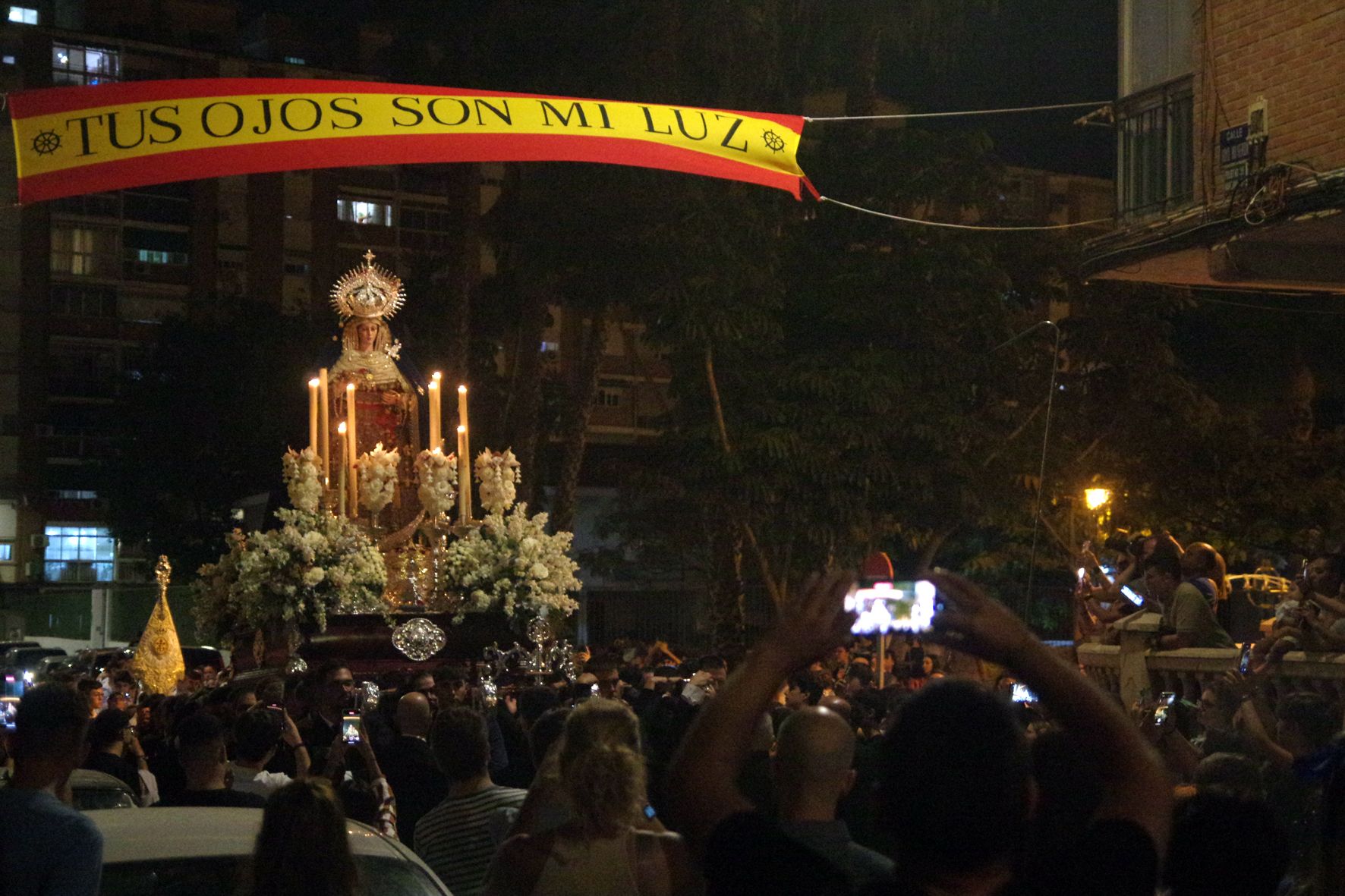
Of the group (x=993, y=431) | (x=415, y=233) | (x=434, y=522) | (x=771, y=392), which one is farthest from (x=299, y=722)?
(x=415, y=233)

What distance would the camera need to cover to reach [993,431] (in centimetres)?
2883

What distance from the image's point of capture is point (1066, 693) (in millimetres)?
2680

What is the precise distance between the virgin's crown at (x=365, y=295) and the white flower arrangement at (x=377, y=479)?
1554 mm

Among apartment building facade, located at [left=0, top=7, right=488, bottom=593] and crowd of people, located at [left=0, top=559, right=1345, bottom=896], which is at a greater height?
apartment building facade, located at [left=0, top=7, right=488, bottom=593]

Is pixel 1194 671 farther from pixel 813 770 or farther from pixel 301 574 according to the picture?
pixel 813 770

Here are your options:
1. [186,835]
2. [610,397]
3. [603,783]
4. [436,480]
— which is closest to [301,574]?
[436,480]

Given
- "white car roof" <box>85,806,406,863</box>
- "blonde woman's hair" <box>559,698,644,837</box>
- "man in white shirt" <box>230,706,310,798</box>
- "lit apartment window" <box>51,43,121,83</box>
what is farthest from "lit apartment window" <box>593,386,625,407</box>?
"blonde woman's hair" <box>559,698,644,837</box>

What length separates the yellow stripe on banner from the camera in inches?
408

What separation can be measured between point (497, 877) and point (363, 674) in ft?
31.1

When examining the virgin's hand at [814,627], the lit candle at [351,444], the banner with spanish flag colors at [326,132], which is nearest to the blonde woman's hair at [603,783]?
the virgin's hand at [814,627]

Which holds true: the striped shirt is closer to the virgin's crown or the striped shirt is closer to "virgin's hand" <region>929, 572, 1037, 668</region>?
"virgin's hand" <region>929, 572, 1037, 668</region>

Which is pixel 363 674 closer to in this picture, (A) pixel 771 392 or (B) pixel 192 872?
(B) pixel 192 872

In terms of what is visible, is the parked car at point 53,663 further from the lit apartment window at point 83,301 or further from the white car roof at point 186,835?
the white car roof at point 186,835

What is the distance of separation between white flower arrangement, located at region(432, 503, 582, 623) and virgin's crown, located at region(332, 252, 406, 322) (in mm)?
2509
